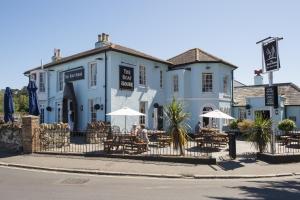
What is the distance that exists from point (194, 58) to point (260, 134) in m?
15.2

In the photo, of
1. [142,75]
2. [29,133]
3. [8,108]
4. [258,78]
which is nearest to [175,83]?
[142,75]

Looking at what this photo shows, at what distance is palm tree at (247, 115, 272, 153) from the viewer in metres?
17.7

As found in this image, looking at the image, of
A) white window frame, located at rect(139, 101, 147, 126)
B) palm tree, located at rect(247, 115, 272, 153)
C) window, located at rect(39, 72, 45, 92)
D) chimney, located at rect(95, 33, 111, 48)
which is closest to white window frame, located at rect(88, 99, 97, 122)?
white window frame, located at rect(139, 101, 147, 126)

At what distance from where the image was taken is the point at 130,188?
1079cm

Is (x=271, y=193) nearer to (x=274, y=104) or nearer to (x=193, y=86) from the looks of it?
(x=274, y=104)

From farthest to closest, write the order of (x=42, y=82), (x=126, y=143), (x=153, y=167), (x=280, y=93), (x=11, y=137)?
(x=280, y=93), (x=42, y=82), (x=11, y=137), (x=126, y=143), (x=153, y=167)

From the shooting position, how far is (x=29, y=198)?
899 cm

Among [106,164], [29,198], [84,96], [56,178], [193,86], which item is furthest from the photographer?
[193,86]

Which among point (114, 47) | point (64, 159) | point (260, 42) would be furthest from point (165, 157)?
point (114, 47)

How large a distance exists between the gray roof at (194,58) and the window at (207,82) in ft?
4.09

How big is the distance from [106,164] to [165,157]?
8.87ft

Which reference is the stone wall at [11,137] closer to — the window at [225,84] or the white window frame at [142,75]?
the white window frame at [142,75]

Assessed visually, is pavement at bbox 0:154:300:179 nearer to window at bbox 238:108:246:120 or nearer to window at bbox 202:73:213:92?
window at bbox 202:73:213:92

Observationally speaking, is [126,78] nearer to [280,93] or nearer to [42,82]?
[42,82]
